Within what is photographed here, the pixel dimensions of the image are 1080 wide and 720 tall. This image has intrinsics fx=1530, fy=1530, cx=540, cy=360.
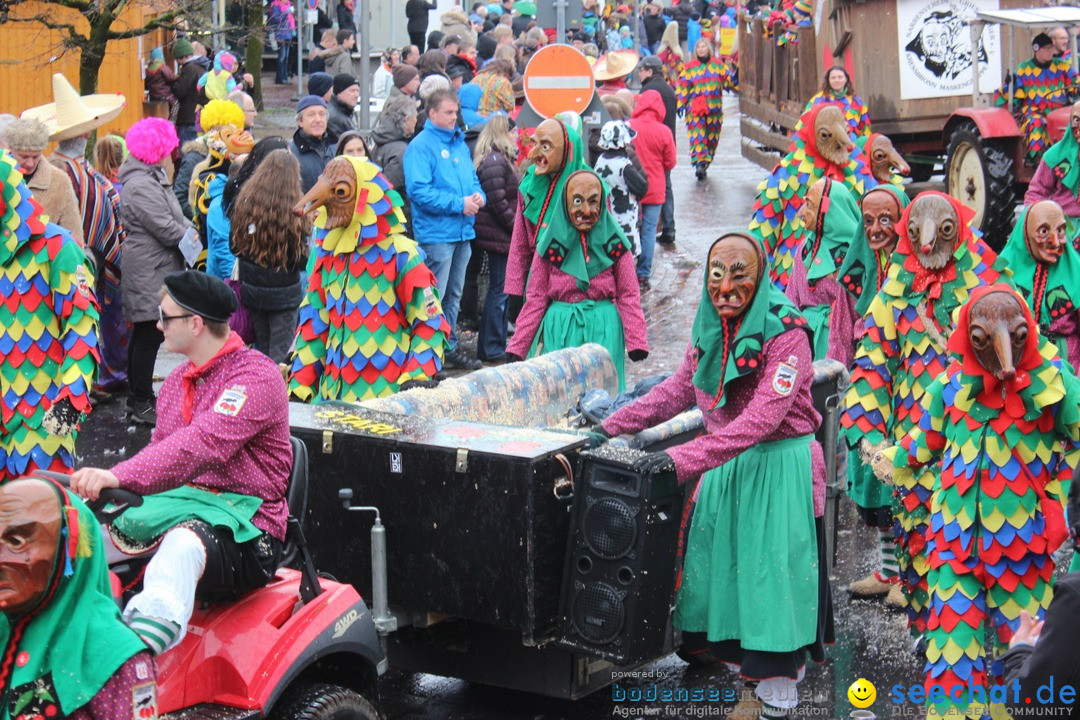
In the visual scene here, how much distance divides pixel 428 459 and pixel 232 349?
1079mm

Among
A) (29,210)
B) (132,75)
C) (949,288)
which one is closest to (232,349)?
(29,210)

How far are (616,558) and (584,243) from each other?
2999 mm

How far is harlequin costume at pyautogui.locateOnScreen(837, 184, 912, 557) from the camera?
716 centimetres

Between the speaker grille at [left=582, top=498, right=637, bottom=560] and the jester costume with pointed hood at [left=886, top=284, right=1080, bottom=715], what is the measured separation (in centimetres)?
115

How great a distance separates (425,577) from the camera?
220 inches

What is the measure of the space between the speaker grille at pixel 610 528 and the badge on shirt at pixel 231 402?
4.58ft

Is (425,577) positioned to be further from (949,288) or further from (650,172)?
(650,172)

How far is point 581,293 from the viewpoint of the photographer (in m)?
8.12

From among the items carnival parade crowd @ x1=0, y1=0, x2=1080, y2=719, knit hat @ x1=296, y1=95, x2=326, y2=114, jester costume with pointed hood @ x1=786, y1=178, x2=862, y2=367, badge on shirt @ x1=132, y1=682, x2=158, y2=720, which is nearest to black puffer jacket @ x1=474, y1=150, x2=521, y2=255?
carnival parade crowd @ x1=0, y1=0, x2=1080, y2=719

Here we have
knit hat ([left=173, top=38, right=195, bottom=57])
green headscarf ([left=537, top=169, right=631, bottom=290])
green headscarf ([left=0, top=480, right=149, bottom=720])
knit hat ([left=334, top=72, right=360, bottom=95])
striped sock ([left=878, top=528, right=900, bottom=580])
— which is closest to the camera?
green headscarf ([left=0, top=480, right=149, bottom=720])

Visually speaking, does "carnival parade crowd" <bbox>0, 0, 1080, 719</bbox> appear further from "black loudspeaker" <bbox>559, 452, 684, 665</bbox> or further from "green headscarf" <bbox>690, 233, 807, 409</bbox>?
"black loudspeaker" <bbox>559, 452, 684, 665</bbox>

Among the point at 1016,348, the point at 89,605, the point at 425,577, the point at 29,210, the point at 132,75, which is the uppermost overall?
the point at 132,75

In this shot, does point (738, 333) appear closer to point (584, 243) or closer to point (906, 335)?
point (906, 335)

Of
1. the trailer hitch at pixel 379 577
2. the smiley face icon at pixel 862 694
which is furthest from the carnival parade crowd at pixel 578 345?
the trailer hitch at pixel 379 577
